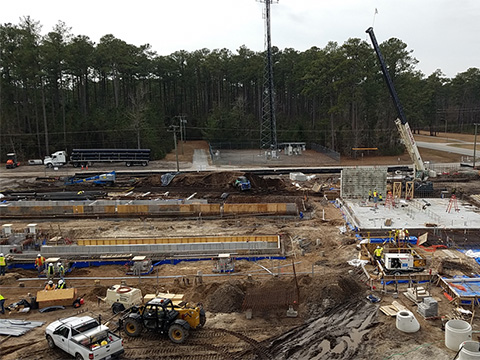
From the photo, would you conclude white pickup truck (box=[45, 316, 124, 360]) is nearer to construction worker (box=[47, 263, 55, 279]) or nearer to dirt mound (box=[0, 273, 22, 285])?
construction worker (box=[47, 263, 55, 279])

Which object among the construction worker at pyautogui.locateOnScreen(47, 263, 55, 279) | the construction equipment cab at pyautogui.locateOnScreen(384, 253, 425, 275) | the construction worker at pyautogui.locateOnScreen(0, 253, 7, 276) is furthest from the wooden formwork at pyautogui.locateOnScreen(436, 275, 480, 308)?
the construction worker at pyautogui.locateOnScreen(0, 253, 7, 276)

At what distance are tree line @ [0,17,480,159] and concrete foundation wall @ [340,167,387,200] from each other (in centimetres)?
2642

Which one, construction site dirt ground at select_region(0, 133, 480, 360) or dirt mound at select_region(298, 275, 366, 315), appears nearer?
construction site dirt ground at select_region(0, 133, 480, 360)

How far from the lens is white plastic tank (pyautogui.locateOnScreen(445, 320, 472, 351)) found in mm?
12258

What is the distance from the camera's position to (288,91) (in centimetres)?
8512

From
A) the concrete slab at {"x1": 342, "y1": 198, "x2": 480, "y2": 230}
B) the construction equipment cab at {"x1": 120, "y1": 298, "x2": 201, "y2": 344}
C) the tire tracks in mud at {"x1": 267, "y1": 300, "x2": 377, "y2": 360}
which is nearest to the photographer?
the tire tracks in mud at {"x1": 267, "y1": 300, "x2": 377, "y2": 360}

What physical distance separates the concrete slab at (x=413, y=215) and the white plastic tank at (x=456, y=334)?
12.0m

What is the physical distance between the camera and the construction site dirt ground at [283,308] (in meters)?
12.7

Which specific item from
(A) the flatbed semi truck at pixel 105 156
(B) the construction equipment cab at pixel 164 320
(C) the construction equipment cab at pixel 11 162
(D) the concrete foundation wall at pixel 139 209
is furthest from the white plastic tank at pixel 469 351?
(C) the construction equipment cab at pixel 11 162

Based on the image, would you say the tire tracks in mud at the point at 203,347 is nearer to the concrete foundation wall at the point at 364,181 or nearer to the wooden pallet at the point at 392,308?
the wooden pallet at the point at 392,308

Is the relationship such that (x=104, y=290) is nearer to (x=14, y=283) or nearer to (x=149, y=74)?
(x=14, y=283)

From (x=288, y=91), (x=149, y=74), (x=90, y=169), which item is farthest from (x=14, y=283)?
(x=288, y=91)

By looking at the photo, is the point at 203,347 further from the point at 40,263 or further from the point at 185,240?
the point at 40,263

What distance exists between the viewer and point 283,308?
591 inches
